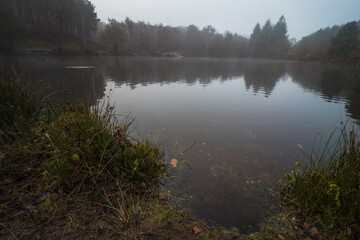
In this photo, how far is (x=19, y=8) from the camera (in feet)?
157

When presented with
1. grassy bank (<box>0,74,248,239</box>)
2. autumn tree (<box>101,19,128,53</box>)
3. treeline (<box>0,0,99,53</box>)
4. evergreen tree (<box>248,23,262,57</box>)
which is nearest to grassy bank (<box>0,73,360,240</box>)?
grassy bank (<box>0,74,248,239</box>)

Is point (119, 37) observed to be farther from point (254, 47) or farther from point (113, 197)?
point (254, 47)

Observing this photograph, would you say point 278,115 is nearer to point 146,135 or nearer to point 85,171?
point 146,135

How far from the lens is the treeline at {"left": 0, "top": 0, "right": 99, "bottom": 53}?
2330 cm

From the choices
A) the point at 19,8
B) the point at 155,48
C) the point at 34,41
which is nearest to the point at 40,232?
the point at 34,41

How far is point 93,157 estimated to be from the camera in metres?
2.66

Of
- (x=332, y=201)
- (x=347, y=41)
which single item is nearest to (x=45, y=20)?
(x=332, y=201)

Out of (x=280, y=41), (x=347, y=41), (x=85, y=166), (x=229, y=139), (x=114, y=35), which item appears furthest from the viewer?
(x=280, y=41)

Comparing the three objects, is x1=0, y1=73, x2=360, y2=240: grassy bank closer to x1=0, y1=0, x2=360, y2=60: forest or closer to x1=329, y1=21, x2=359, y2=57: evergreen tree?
x1=0, y1=0, x2=360, y2=60: forest

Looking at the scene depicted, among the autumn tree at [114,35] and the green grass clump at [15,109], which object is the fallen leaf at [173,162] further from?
the autumn tree at [114,35]

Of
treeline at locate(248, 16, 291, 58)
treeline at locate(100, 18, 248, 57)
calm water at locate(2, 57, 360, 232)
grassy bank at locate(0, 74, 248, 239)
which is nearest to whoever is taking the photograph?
grassy bank at locate(0, 74, 248, 239)

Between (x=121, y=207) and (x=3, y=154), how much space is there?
6.75 feet

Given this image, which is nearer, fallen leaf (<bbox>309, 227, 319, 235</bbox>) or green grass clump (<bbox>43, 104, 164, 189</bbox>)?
fallen leaf (<bbox>309, 227, 319, 235</bbox>)

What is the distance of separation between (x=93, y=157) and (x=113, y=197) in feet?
2.33
